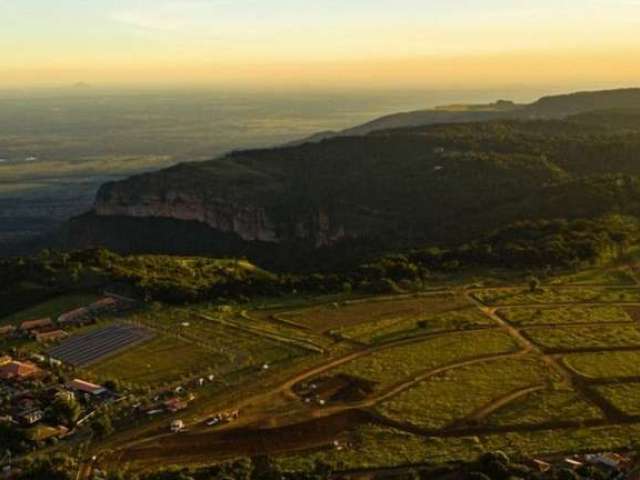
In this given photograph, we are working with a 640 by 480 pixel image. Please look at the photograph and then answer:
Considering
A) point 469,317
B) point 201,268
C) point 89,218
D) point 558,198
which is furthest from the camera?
point 89,218

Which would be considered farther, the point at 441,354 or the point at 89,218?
the point at 89,218

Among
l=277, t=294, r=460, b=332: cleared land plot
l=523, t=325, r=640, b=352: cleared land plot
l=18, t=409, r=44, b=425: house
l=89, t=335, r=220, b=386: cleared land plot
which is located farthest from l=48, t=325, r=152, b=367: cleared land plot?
l=523, t=325, r=640, b=352: cleared land plot

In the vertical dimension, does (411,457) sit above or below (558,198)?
below

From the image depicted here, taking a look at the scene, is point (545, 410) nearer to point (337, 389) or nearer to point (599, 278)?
point (337, 389)

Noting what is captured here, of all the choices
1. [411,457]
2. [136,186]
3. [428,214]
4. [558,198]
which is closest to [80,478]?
[411,457]

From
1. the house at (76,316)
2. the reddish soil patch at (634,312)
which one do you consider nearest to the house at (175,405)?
the house at (76,316)

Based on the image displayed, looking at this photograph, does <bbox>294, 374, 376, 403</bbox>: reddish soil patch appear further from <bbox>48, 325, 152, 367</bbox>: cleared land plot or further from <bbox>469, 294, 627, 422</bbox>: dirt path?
<bbox>48, 325, 152, 367</bbox>: cleared land plot

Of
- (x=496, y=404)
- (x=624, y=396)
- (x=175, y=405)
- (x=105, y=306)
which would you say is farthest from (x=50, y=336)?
(x=624, y=396)

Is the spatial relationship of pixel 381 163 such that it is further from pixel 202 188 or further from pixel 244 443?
pixel 244 443
